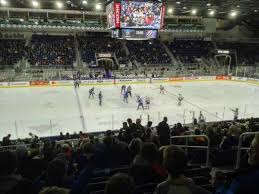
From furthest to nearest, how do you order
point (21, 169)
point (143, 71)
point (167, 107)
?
point (143, 71)
point (167, 107)
point (21, 169)

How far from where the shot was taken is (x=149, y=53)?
40.3 m

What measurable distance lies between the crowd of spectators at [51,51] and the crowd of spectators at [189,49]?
14847mm

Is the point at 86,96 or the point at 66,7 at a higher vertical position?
the point at 66,7

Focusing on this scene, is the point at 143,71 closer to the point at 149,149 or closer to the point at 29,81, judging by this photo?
the point at 29,81

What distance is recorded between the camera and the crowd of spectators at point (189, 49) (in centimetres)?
4098

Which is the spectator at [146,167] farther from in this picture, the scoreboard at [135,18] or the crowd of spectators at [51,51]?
the crowd of spectators at [51,51]

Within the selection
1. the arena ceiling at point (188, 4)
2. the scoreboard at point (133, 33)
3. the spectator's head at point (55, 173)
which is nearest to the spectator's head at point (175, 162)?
the spectator's head at point (55, 173)

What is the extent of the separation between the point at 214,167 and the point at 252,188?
3.69 metres

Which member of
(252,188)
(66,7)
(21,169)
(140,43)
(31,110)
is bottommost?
(31,110)

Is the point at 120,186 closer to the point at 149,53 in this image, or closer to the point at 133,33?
the point at 133,33

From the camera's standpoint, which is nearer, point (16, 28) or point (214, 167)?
point (214, 167)

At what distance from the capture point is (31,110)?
19562mm

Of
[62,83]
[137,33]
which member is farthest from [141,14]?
[62,83]

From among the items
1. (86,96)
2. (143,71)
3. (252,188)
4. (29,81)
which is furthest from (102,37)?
(252,188)
